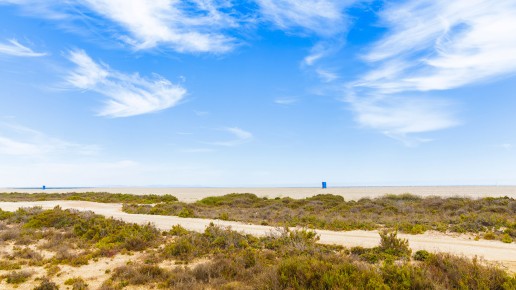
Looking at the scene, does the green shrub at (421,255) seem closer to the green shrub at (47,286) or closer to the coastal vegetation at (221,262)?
the coastal vegetation at (221,262)

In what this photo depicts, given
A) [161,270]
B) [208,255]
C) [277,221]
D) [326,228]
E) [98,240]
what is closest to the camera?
[161,270]

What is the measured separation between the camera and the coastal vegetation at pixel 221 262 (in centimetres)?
895

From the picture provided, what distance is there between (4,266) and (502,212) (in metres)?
32.2

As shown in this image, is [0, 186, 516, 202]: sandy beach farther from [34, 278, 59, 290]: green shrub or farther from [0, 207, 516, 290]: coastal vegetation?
[34, 278, 59, 290]: green shrub

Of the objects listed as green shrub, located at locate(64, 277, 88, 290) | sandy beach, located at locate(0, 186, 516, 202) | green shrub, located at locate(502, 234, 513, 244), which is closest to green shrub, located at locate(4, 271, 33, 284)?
green shrub, located at locate(64, 277, 88, 290)

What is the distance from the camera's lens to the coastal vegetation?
895 centimetres

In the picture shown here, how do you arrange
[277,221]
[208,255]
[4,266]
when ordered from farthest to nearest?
[277,221]
[208,255]
[4,266]

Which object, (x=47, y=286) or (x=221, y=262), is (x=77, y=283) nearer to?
(x=47, y=286)

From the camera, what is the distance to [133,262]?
13562mm

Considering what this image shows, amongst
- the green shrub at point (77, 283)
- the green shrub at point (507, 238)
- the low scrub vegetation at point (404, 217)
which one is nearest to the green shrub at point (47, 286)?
the green shrub at point (77, 283)

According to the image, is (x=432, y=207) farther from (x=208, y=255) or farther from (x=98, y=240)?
(x=98, y=240)

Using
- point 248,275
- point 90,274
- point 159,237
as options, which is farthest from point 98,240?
point 248,275

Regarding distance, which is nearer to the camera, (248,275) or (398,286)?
(398,286)

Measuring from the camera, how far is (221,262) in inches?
484
